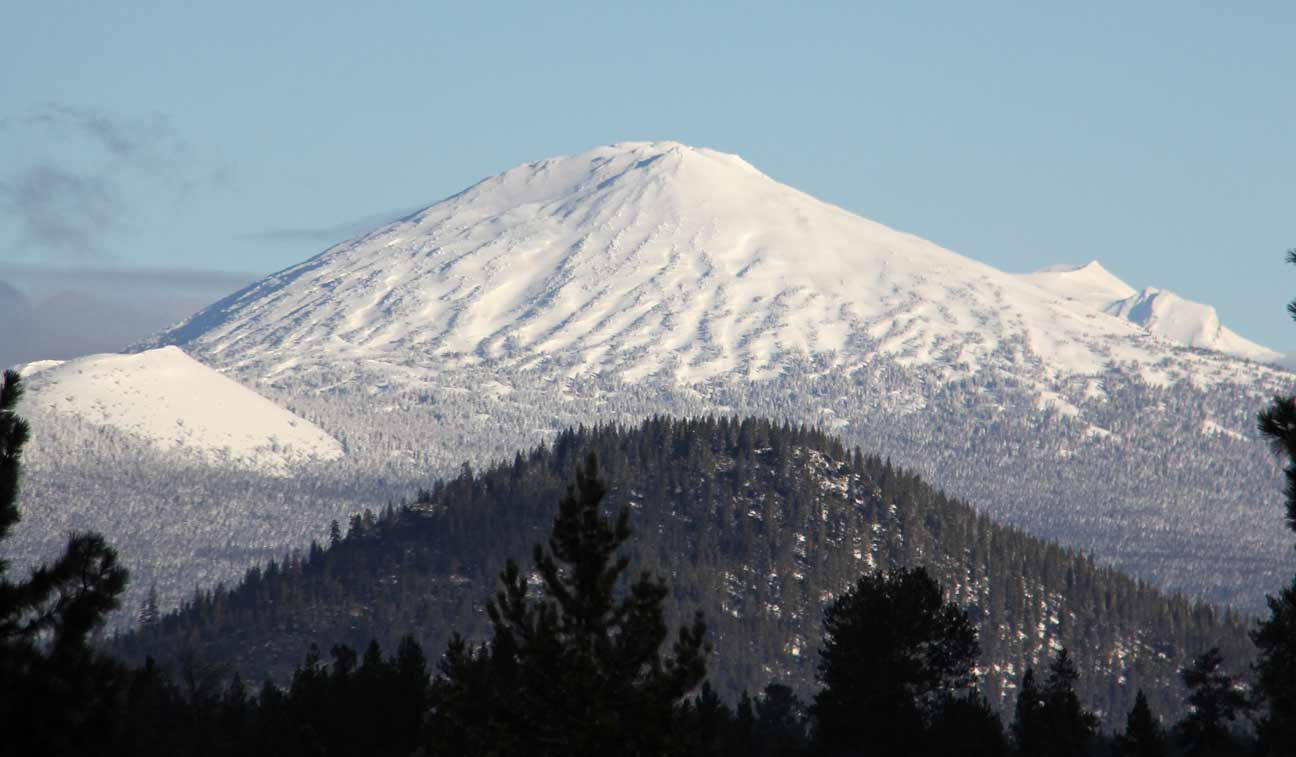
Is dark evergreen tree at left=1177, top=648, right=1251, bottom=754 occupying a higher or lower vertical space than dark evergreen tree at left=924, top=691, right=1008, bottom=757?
higher

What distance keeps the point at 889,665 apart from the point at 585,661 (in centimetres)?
5519

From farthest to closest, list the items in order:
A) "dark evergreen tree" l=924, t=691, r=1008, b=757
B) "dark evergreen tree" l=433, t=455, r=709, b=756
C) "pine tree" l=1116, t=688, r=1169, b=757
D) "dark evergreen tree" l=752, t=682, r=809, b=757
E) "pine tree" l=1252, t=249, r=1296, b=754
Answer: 1. "dark evergreen tree" l=752, t=682, r=809, b=757
2. "pine tree" l=1116, t=688, r=1169, b=757
3. "dark evergreen tree" l=924, t=691, r=1008, b=757
4. "dark evergreen tree" l=433, t=455, r=709, b=756
5. "pine tree" l=1252, t=249, r=1296, b=754

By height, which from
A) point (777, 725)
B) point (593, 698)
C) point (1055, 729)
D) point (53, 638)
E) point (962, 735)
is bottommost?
point (53, 638)

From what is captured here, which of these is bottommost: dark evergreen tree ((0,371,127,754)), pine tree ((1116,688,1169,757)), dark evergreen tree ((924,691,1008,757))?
dark evergreen tree ((0,371,127,754))

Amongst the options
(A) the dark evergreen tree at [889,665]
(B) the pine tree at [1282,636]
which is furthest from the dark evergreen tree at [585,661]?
(A) the dark evergreen tree at [889,665]

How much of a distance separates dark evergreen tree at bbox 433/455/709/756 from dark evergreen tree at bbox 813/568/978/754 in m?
45.9

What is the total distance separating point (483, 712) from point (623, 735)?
8909 mm

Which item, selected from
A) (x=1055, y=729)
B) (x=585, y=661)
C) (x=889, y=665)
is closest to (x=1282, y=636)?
(x=585, y=661)

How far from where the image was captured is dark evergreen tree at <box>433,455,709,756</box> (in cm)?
4709

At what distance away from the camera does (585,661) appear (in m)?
47.9

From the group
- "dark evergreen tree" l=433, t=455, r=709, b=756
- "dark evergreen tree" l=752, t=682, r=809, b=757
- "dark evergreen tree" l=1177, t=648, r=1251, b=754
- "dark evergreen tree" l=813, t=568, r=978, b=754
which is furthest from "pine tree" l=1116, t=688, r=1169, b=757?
"dark evergreen tree" l=433, t=455, r=709, b=756

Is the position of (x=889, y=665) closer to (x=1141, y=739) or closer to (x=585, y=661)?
(x=1141, y=739)

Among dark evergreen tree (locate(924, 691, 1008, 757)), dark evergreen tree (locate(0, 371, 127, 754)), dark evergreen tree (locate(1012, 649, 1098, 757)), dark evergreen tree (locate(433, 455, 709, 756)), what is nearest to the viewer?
dark evergreen tree (locate(0, 371, 127, 754))

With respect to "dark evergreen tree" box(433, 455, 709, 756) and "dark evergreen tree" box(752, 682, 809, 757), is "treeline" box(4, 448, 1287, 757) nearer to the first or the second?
"dark evergreen tree" box(433, 455, 709, 756)
